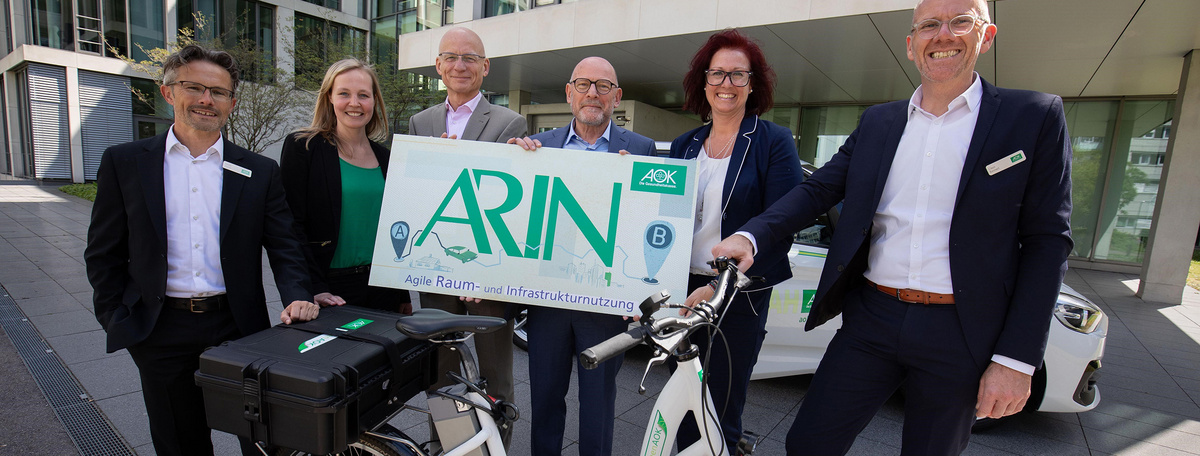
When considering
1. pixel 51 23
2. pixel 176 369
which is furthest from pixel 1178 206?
pixel 51 23

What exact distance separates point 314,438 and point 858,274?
1847mm

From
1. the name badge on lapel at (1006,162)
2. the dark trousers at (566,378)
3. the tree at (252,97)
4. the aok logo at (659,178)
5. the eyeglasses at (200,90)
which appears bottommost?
the dark trousers at (566,378)

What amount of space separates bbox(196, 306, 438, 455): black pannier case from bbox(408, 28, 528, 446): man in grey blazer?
32.9 inches

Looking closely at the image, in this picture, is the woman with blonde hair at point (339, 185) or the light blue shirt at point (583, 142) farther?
the light blue shirt at point (583, 142)

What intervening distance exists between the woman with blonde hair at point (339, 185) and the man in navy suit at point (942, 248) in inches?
66.9

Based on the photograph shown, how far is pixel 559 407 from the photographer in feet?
8.18

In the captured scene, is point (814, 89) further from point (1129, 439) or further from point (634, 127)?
point (1129, 439)

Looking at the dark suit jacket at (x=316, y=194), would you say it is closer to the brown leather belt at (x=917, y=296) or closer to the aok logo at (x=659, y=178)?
the aok logo at (x=659, y=178)

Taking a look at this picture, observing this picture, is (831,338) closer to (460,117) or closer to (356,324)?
(460,117)

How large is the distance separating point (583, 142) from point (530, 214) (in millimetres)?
458

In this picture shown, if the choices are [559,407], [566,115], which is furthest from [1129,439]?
[566,115]

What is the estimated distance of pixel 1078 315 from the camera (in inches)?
129

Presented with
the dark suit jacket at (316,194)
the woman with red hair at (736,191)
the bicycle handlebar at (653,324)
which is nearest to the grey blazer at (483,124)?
the dark suit jacket at (316,194)

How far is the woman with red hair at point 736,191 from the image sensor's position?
2311 mm
